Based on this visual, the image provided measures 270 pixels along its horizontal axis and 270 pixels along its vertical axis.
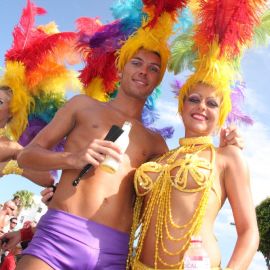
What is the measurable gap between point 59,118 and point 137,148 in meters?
0.66

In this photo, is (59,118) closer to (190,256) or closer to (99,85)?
(99,85)

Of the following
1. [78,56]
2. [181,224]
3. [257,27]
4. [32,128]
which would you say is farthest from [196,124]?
[32,128]

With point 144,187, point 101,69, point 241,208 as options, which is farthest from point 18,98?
point 241,208

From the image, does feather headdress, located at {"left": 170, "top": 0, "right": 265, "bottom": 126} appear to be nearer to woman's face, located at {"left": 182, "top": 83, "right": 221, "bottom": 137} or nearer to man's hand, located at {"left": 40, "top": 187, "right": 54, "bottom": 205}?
woman's face, located at {"left": 182, "top": 83, "right": 221, "bottom": 137}

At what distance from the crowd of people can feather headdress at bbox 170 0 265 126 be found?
0.01 m

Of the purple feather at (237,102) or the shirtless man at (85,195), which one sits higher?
the purple feather at (237,102)

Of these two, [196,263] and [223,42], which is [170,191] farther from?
[223,42]

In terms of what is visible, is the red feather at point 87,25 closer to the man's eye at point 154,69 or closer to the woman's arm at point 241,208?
the man's eye at point 154,69

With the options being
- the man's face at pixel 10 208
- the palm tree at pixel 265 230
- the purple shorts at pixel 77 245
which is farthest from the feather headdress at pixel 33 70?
the palm tree at pixel 265 230

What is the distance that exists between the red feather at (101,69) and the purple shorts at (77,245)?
5.86 ft

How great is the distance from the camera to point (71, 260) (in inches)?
120

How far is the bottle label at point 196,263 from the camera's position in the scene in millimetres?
2570

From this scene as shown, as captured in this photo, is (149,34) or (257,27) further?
(149,34)

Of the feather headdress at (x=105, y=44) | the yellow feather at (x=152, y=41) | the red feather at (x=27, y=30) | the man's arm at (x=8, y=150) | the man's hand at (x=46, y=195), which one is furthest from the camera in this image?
the red feather at (x=27, y=30)
